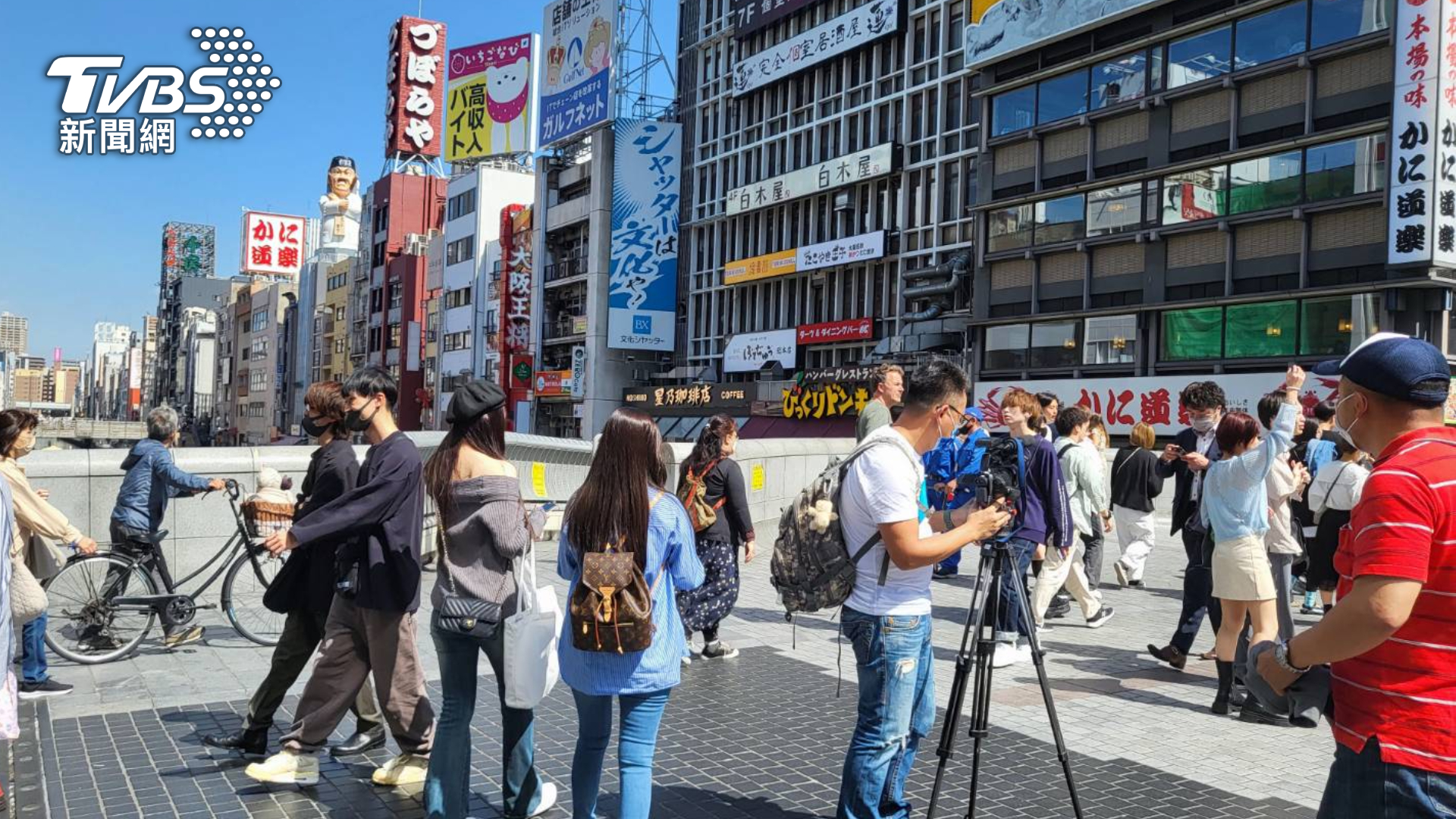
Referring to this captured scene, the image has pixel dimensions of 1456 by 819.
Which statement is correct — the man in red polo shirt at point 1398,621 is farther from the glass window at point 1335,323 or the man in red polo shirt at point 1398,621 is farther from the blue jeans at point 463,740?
the glass window at point 1335,323

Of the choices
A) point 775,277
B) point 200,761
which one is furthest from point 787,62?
point 200,761

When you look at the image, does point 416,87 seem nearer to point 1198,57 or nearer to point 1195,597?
point 1198,57

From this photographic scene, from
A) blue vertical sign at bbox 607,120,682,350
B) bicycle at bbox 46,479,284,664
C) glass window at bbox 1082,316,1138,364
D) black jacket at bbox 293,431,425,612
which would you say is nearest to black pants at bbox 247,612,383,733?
black jacket at bbox 293,431,425,612

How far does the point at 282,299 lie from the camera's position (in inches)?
4161

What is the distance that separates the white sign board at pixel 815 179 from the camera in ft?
147

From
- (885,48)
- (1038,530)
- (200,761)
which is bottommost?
(200,761)

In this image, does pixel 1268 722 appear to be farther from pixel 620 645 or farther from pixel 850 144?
pixel 850 144

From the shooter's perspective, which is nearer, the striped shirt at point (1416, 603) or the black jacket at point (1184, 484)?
the striped shirt at point (1416, 603)

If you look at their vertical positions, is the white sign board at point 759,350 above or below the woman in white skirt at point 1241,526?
above

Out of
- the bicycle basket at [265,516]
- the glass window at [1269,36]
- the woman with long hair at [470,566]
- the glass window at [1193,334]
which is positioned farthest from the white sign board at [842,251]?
Answer: the woman with long hair at [470,566]

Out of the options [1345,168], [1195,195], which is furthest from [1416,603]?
[1195,195]

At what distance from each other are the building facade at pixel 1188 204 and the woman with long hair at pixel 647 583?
27.8 metres

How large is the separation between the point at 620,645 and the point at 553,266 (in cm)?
6159

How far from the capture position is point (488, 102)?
7206cm
